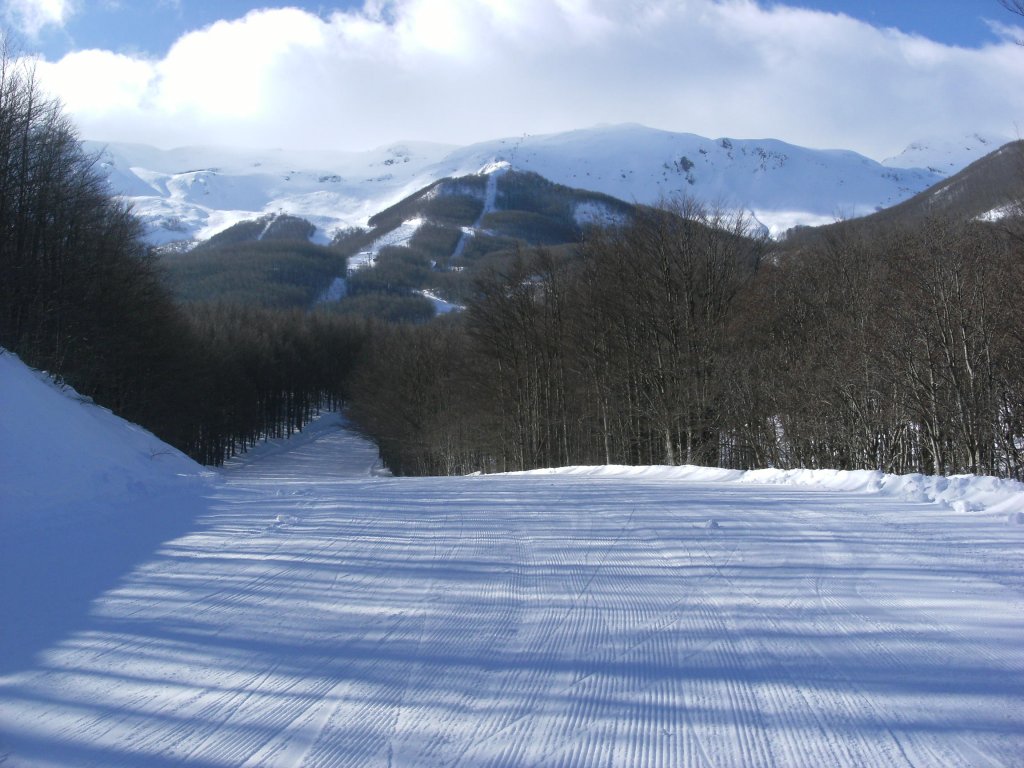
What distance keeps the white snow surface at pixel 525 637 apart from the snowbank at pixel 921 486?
0.07m

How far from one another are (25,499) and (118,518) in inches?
40.6

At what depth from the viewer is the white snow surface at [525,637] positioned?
3285 millimetres

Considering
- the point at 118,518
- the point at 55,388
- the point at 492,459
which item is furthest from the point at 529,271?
the point at 118,518

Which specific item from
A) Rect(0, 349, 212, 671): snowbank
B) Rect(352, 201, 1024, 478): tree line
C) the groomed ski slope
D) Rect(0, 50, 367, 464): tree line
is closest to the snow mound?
Rect(0, 349, 212, 671): snowbank

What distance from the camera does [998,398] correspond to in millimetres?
18000

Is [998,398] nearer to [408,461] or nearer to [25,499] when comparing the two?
[25,499]

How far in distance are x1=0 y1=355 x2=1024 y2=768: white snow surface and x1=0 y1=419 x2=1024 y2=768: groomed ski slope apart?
0.02m

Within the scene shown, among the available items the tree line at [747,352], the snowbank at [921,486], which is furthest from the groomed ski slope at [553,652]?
the tree line at [747,352]

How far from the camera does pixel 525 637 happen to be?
14.9ft

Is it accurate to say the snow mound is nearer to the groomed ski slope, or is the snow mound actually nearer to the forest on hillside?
the groomed ski slope

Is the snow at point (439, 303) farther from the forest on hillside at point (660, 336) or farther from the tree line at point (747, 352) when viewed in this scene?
the tree line at point (747, 352)

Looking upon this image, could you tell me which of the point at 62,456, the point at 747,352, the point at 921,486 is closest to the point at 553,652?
the point at 921,486

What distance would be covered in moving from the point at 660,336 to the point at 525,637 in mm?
24158

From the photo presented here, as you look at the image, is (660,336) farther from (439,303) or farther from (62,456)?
(439,303)
